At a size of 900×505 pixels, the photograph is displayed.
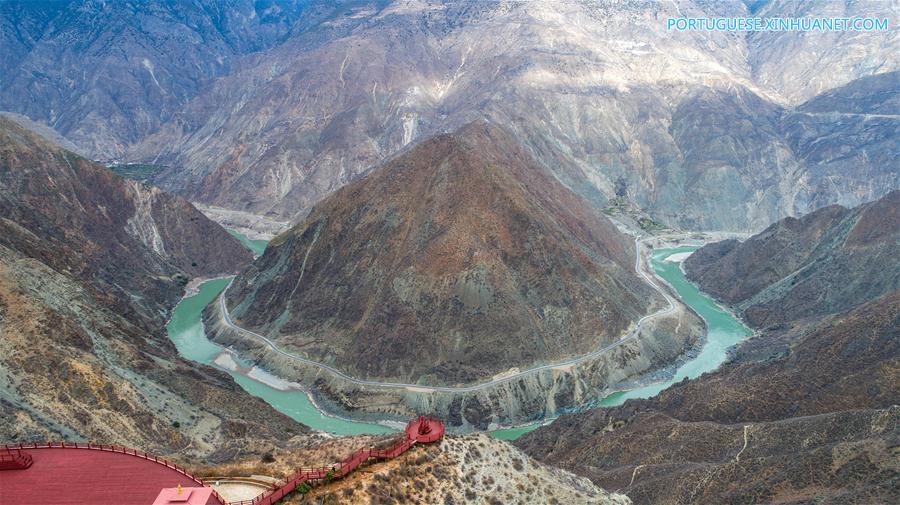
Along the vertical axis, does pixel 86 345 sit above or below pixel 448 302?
above

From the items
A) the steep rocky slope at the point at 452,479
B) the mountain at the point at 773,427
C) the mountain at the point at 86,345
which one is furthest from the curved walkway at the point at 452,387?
the steep rocky slope at the point at 452,479

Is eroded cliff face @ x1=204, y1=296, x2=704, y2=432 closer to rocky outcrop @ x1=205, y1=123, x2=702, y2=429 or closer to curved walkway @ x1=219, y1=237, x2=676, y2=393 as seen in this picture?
rocky outcrop @ x1=205, y1=123, x2=702, y2=429

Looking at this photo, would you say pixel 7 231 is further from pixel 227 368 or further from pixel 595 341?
pixel 595 341

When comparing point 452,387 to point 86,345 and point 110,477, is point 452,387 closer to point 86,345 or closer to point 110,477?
point 86,345

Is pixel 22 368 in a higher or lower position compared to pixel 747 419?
higher

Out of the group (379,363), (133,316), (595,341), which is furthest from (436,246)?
(133,316)

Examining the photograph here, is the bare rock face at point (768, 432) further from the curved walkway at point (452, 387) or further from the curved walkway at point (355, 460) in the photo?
the curved walkway at point (355, 460)

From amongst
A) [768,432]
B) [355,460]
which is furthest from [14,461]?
[768,432]

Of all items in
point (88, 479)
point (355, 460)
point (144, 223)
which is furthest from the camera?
point (144, 223)
